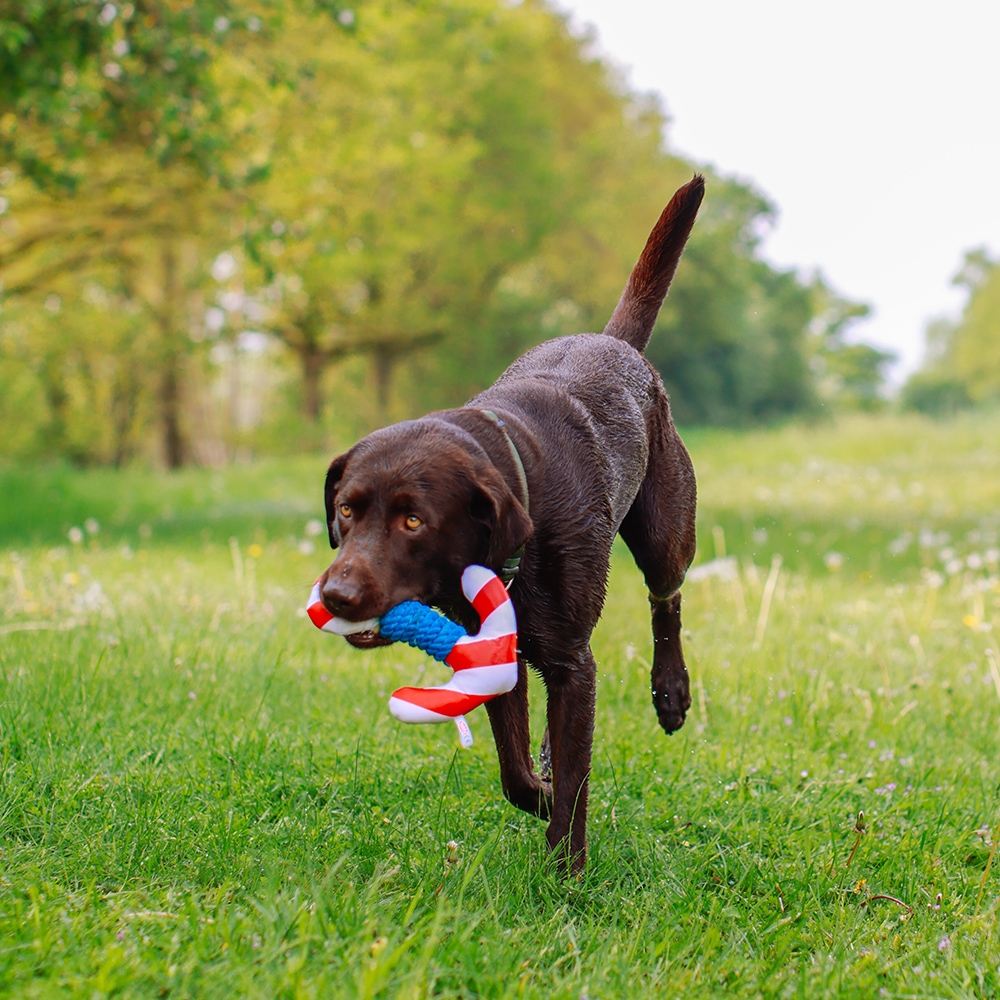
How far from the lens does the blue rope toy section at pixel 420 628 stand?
7.22 ft

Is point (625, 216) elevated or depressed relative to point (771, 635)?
elevated

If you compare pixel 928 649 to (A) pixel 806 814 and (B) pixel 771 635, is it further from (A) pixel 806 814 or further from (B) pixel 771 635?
(A) pixel 806 814

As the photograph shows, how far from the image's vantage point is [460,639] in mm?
2240

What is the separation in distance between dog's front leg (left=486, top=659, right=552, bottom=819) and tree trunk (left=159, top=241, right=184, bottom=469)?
50.9ft

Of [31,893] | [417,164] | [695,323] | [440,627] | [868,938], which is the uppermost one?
[417,164]

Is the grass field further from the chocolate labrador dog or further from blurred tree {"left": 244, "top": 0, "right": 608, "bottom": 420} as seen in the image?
blurred tree {"left": 244, "top": 0, "right": 608, "bottom": 420}

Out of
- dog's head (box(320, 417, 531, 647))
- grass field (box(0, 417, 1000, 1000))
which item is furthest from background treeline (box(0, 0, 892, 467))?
dog's head (box(320, 417, 531, 647))

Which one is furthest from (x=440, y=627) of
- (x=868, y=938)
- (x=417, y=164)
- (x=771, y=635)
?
(x=417, y=164)

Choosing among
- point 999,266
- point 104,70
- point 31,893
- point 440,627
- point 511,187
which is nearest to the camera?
point 31,893

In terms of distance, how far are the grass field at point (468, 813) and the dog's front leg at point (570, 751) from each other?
0.26 ft

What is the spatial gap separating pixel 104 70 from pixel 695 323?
1946 cm

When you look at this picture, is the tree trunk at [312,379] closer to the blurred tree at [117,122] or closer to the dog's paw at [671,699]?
the blurred tree at [117,122]

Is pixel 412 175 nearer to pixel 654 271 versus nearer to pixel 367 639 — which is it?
pixel 654 271

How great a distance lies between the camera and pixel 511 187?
21.2 meters
